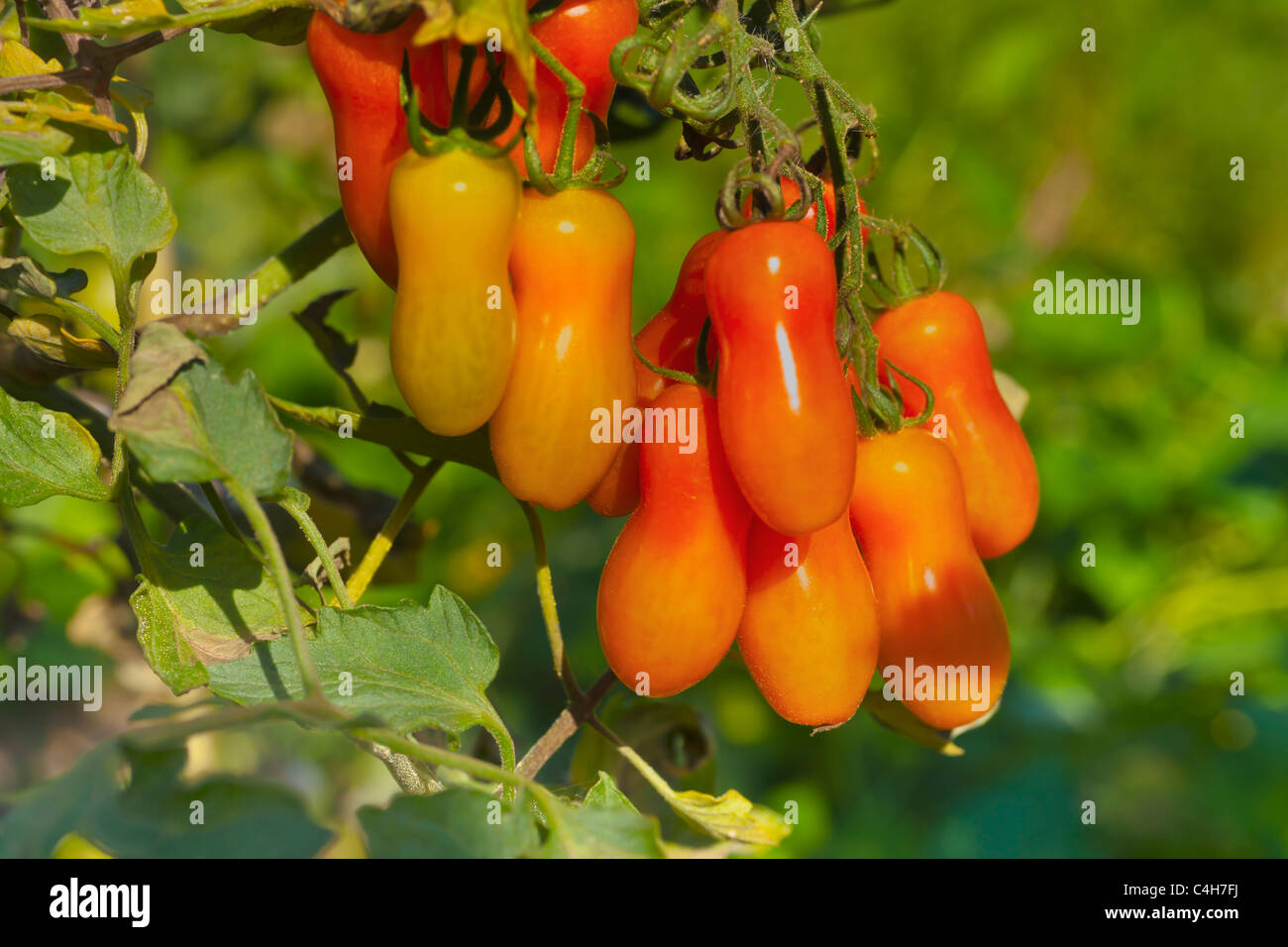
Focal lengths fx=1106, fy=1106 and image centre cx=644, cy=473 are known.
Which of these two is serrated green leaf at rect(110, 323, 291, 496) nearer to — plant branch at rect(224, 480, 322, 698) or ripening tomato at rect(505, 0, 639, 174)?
plant branch at rect(224, 480, 322, 698)

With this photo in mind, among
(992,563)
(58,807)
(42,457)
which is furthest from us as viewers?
(992,563)

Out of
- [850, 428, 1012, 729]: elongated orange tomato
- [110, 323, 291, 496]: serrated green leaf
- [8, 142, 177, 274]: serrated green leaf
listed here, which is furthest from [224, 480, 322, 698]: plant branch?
[850, 428, 1012, 729]: elongated orange tomato

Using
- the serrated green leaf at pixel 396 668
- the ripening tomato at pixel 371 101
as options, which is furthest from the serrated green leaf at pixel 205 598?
the ripening tomato at pixel 371 101

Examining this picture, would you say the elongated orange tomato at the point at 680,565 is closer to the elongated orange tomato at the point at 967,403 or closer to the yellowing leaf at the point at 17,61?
the elongated orange tomato at the point at 967,403

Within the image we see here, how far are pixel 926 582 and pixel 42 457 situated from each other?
0.33 metres

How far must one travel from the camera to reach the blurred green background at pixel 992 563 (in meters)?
0.80

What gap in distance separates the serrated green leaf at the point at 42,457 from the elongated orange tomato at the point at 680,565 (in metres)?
0.19

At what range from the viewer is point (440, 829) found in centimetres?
31

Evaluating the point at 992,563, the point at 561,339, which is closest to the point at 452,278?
the point at 561,339

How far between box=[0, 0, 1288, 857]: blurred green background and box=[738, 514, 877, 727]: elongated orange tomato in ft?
0.51

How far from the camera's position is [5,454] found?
1.28 feet

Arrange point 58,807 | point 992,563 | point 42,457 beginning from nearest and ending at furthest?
point 58,807
point 42,457
point 992,563

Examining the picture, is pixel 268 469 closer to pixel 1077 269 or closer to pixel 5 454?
pixel 5 454

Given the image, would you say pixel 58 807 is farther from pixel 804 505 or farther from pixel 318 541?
pixel 804 505
